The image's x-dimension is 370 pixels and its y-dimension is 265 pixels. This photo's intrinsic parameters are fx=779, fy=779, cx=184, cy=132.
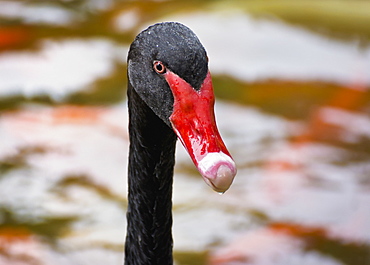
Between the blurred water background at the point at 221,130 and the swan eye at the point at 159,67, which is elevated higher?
the blurred water background at the point at 221,130

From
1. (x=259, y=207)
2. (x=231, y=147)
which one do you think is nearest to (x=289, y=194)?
(x=259, y=207)

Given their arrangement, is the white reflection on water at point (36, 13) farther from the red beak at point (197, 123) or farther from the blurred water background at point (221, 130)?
the red beak at point (197, 123)

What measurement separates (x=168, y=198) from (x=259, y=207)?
1089 millimetres

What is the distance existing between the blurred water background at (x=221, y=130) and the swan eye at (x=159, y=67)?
119 centimetres

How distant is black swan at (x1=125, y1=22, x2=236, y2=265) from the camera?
5.54 feet

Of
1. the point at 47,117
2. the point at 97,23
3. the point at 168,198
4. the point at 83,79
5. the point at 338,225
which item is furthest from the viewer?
the point at 97,23

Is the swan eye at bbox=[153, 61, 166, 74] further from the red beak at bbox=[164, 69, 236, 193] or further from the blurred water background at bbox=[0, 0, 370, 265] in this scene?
the blurred water background at bbox=[0, 0, 370, 265]

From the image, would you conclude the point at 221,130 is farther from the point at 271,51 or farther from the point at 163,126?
the point at 163,126

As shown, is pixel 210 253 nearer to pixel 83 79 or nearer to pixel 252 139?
pixel 252 139

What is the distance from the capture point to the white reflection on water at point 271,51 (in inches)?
159

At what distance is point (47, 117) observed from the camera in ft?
11.9

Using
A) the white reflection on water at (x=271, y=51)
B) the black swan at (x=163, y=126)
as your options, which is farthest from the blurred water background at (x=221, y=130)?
the black swan at (x=163, y=126)

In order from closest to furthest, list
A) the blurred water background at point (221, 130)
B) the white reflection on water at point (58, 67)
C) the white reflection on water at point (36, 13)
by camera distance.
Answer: the blurred water background at point (221, 130) < the white reflection on water at point (58, 67) < the white reflection on water at point (36, 13)

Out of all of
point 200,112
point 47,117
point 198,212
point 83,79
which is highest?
point 83,79
